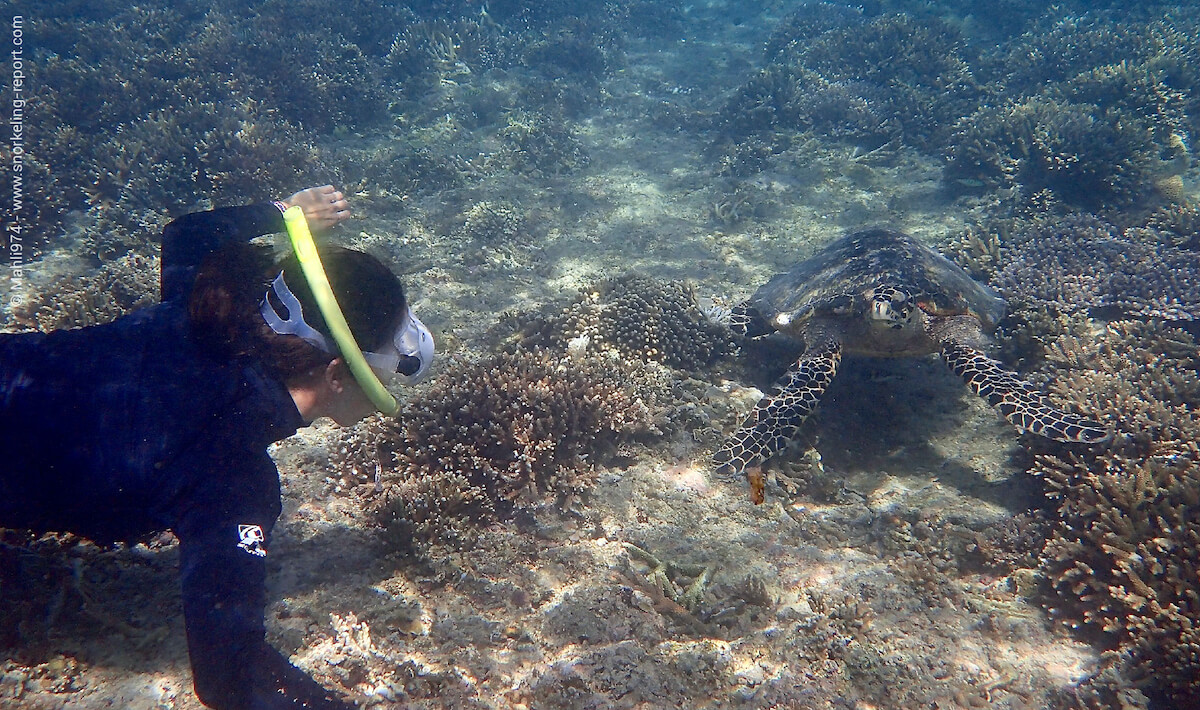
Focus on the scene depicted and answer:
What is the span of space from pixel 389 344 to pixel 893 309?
3968 mm

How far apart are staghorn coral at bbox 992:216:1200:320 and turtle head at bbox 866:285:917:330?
220cm

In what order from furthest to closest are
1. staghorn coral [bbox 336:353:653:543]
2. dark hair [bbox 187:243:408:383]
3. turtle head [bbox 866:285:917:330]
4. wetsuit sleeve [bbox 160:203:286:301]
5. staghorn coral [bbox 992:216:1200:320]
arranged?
staghorn coral [bbox 992:216:1200:320] → turtle head [bbox 866:285:917:330] → staghorn coral [bbox 336:353:653:543] → wetsuit sleeve [bbox 160:203:286:301] → dark hair [bbox 187:243:408:383]

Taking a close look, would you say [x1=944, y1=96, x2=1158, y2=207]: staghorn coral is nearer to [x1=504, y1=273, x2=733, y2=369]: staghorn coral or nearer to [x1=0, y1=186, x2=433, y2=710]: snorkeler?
[x1=504, y1=273, x2=733, y2=369]: staghorn coral

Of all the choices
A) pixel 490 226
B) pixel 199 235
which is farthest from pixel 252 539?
pixel 490 226

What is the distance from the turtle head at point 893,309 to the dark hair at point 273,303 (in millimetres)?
3841

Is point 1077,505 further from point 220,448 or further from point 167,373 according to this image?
point 167,373

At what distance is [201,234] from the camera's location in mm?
2961

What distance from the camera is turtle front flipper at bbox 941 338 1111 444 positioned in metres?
3.75

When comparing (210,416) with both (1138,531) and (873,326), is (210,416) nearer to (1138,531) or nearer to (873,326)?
(873,326)

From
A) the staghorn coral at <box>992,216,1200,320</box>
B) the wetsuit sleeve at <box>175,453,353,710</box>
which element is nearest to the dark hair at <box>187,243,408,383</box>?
the wetsuit sleeve at <box>175,453,353,710</box>

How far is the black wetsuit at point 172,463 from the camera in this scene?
1.81 m

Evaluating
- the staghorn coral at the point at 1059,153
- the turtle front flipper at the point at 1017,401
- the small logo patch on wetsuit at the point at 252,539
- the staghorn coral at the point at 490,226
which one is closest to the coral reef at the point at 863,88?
the staghorn coral at the point at 1059,153

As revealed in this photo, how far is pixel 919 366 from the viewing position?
17.4ft

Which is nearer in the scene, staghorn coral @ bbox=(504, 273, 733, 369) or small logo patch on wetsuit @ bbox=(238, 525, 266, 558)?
small logo patch on wetsuit @ bbox=(238, 525, 266, 558)
